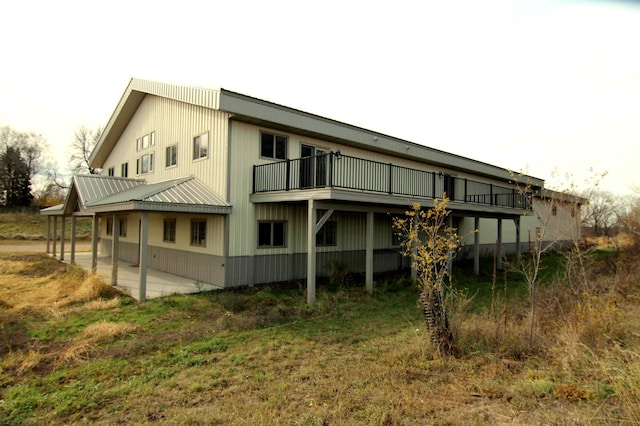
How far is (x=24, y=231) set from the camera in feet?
116

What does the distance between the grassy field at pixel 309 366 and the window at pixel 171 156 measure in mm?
6814

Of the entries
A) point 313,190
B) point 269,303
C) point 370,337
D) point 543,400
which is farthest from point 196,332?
point 543,400

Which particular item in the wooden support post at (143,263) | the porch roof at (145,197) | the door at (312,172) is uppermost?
the door at (312,172)

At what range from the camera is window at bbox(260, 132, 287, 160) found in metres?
12.2

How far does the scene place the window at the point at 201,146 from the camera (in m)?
12.3

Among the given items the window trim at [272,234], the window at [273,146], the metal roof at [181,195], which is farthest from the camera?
the window at [273,146]

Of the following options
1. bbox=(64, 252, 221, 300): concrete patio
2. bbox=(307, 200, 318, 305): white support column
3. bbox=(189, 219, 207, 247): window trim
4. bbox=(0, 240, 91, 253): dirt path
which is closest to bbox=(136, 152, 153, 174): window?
bbox=(64, 252, 221, 300): concrete patio

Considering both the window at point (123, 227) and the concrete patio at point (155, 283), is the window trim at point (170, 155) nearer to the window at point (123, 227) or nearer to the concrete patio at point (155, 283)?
the concrete patio at point (155, 283)

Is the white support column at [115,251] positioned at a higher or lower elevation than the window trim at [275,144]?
lower

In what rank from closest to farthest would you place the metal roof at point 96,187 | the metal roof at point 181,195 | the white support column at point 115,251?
the metal roof at point 181,195 → the white support column at point 115,251 → the metal roof at point 96,187

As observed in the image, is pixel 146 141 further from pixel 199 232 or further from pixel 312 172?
pixel 312 172

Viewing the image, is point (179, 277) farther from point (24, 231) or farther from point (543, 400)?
point (24, 231)

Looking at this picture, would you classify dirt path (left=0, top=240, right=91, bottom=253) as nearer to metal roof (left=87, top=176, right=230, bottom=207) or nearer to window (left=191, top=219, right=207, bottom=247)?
metal roof (left=87, top=176, right=230, bottom=207)

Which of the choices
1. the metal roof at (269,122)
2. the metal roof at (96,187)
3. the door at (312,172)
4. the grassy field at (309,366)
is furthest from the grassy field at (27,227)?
the door at (312,172)
